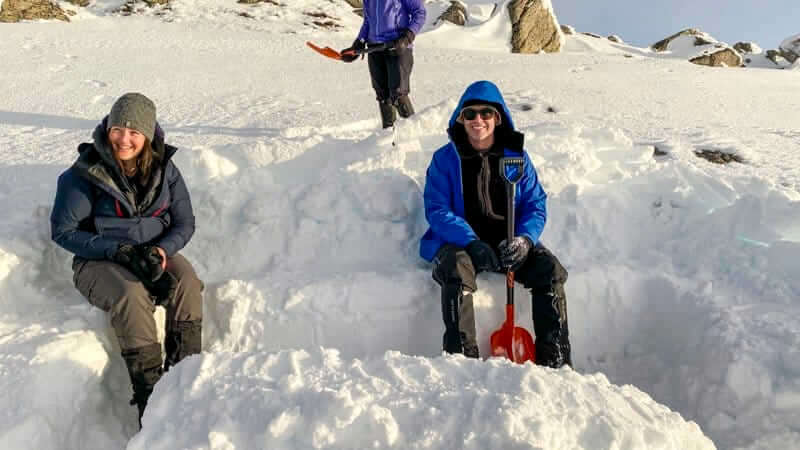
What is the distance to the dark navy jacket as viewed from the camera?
248 cm

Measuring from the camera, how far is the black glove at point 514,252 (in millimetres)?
2660

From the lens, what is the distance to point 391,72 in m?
4.67

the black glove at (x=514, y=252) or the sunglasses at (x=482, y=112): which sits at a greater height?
the sunglasses at (x=482, y=112)

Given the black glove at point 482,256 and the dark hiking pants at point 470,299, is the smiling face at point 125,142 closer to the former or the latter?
the dark hiking pants at point 470,299

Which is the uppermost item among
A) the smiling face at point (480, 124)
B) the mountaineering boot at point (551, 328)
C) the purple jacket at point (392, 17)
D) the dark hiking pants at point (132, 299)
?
the purple jacket at point (392, 17)

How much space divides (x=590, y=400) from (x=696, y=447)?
1.16 feet

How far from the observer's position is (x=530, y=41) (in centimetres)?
1344

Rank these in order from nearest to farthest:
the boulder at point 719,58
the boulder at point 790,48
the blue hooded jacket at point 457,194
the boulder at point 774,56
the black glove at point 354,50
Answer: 1. the blue hooded jacket at point 457,194
2. the black glove at point 354,50
3. the boulder at point 719,58
4. the boulder at point 774,56
5. the boulder at point 790,48

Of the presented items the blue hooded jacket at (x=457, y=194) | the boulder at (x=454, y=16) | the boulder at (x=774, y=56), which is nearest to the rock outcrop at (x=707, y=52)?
the boulder at (x=774, y=56)

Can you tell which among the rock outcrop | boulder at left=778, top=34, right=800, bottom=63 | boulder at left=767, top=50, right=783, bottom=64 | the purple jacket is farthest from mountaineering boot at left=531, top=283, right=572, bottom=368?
boulder at left=778, top=34, right=800, bottom=63

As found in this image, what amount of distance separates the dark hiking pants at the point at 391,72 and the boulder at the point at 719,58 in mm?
12004

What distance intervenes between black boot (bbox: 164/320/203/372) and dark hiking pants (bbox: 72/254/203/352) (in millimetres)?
24

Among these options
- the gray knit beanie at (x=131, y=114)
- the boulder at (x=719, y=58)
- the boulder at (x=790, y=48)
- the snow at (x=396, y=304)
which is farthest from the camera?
the boulder at (x=790, y=48)

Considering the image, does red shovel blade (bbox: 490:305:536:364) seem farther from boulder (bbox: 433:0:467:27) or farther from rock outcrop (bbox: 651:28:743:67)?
rock outcrop (bbox: 651:28:743:67)
